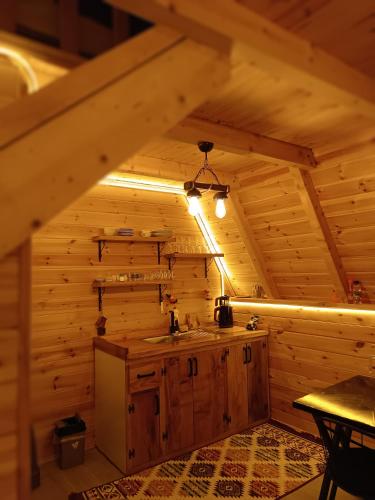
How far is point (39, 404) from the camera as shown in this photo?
3215mm

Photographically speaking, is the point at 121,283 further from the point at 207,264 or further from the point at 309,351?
the point at 309,351

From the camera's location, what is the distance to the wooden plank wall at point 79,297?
326 centimetres

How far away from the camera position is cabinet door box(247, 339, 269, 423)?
12.7 ft

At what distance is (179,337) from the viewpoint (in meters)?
3.80

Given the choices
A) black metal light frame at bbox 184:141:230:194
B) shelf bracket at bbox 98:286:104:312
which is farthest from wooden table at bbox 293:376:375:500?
shelf bracket at bbox 98:286:104:312

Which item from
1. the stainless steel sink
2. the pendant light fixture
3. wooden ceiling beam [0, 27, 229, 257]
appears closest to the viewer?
wooden ceiling beam [0, 27, 229, 257]

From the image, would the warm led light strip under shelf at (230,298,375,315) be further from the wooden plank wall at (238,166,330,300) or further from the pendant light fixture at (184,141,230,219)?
the pendant light fixture at (184,141,230,219)

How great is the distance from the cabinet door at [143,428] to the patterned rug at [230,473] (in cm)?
11

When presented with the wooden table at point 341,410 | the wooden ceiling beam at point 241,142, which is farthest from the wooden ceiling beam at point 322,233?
the wooden table at point 341,410

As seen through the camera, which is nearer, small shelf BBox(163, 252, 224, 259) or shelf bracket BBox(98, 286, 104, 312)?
shelf bracket BBox(98, 286, 104, 312)

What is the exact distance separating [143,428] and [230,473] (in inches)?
30.7

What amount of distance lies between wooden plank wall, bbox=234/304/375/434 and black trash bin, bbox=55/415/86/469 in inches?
80.5

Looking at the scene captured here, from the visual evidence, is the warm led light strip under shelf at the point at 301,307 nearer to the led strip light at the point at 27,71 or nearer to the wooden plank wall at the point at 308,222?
the wooden plank wall at the point at 308,222

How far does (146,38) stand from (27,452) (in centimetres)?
133
